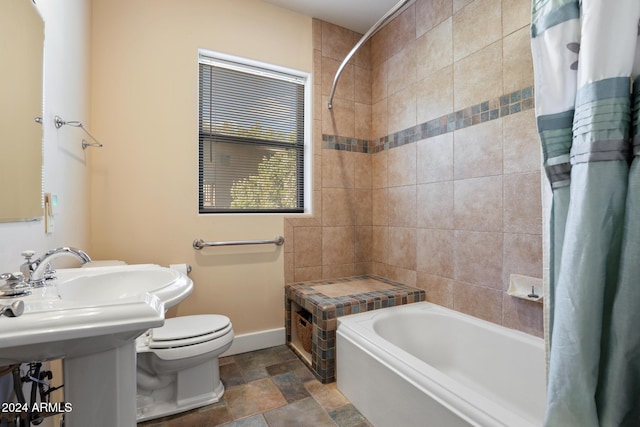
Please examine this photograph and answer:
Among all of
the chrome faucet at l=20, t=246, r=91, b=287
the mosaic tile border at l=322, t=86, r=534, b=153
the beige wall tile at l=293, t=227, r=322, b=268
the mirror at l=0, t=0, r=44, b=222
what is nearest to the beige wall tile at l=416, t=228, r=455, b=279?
the mosaic tile border at l=322, t=86, r=534, b=153

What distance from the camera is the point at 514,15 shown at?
160 cm

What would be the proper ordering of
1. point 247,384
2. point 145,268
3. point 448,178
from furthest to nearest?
point 448,178
point 247,384
point 145,268

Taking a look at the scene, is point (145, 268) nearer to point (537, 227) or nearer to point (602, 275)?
point (602, 275)

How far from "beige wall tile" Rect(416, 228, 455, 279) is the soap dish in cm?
38

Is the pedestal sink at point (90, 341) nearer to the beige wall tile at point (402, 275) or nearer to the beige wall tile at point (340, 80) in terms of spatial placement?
the beige wall tile at point (402, 275)

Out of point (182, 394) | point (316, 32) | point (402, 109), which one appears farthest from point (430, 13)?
point (182, 394)

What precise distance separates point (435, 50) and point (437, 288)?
170 cm

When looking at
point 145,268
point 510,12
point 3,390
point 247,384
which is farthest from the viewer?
point 247,384

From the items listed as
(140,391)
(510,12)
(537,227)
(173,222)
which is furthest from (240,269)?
(510,12)

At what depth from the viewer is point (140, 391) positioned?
5.07ft

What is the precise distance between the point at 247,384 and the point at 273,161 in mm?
1621

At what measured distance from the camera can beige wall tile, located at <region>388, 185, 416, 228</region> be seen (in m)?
2.26

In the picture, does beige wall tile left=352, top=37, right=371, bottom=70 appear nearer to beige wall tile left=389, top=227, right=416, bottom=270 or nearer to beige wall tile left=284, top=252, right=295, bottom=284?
beige wall tile left=389, top=227, right=416, bottom=270

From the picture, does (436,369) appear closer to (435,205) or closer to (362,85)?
(435,205)
